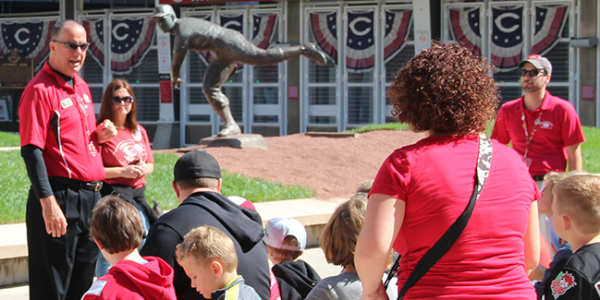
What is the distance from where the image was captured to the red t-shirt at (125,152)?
173 inches

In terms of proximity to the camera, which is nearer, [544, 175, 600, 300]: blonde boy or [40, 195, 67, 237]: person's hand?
[544, 175, 600, 300]: blonde boy

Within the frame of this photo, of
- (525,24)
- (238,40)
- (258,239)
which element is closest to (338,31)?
(525,24)

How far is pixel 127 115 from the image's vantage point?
466cm

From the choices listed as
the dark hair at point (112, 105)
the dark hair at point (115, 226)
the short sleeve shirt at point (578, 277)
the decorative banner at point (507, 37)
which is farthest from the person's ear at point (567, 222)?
the decorative banner at point (507, 37)

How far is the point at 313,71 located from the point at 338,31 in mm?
1436

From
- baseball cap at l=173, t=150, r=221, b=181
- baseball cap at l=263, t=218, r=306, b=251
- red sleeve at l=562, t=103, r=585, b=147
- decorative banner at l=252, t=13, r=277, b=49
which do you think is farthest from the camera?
decorative banner at l=252, t=13, r=277, b=49

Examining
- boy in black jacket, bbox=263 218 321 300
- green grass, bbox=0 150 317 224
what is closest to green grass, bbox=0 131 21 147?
green grass, bbox=0 150 317 224

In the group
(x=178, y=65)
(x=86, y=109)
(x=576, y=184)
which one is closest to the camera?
(x=576, y=184)

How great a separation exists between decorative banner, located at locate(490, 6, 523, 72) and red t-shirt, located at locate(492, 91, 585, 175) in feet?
44.3

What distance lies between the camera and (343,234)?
249cm

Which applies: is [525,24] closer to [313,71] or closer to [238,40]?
[313,71]

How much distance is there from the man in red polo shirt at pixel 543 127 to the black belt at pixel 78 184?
10.3ft

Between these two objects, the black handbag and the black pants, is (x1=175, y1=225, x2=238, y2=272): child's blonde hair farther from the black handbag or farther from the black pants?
the black pants

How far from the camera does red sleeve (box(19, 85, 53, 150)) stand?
135 inches
